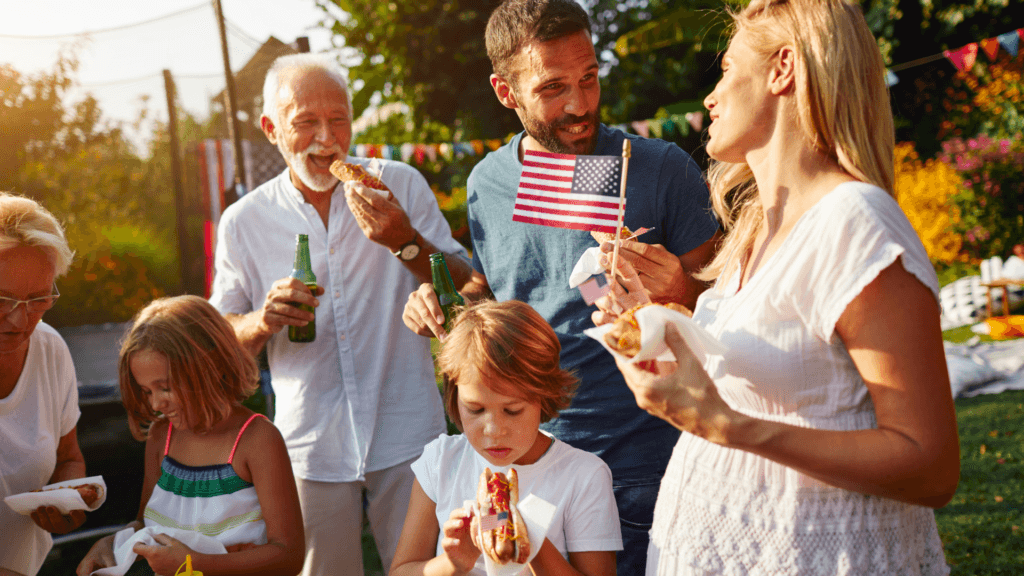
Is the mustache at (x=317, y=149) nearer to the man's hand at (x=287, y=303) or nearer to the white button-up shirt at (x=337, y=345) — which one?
the white button-up shirt at (x=337, y=345)

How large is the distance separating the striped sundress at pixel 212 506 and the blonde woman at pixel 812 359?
4.97 ft

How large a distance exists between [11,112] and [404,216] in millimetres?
8898

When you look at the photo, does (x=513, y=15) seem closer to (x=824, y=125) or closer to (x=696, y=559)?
(x=824, y=125)

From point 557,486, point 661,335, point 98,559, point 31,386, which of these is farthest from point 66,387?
point 661,335

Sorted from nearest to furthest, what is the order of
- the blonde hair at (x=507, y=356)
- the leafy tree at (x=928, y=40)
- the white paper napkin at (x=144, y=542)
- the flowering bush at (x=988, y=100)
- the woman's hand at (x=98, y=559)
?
1. the blonde hair at (x=507, y=356)
2. the white paper napkin at (x=144, y=542)
3. the woman's hand at (x=98, y=559)
4. the flowering bush at (x=988, y=100)
5. the leafy tree at (x=928, y=40)

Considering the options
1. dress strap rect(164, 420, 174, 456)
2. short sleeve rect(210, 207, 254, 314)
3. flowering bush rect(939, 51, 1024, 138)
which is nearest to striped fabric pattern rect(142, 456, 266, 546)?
dress strap rect(164, 420, 174, 456)

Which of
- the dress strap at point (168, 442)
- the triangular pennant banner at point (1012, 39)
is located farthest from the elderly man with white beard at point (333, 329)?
the triangular pennant banner at point (1012, 39)

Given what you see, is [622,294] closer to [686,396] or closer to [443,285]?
[686,396]

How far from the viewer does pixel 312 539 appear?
3.12 m

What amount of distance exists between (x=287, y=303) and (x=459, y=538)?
1.38m

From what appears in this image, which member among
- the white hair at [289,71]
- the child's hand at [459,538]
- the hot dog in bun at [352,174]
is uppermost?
the white hair at [289,71]

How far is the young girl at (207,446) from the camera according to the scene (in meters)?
2.62

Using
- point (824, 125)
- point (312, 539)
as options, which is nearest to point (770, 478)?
point (824, 125)

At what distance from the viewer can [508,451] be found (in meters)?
2.18
